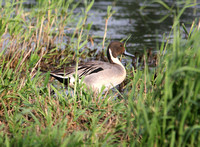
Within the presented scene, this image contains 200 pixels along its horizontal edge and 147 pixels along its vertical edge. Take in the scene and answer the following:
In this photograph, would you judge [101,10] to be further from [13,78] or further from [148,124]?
[148,124]

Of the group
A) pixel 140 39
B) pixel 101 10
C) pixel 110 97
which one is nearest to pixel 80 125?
pixel 110 97

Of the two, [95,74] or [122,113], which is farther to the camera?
[95,74]

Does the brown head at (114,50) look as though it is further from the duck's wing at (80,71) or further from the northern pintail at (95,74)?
the duck's wing at (80,71)

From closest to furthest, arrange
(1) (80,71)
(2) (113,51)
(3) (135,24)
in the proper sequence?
(1) (80,71) → (2) (113,51) → (3) (135,24)

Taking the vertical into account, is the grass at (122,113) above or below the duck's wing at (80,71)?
below

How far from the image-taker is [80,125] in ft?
12.3

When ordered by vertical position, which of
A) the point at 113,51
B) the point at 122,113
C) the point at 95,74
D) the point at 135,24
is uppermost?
the point at 135,24

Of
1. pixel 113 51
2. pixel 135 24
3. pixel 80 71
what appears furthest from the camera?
pixel 135 24

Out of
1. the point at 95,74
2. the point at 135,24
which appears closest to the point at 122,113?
the point at 95,74

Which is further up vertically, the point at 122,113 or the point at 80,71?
the point at 80,71

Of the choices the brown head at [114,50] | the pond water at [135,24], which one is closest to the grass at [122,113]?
the brown head at [114,50]

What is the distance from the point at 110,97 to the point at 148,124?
1523mm

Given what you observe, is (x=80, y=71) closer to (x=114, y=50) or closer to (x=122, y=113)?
(x=114, y=50)

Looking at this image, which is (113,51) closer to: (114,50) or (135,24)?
(114,50)
